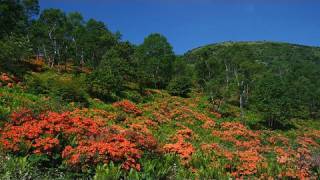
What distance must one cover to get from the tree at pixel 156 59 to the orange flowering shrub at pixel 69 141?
4389 cm

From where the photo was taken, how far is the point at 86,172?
1336 cm

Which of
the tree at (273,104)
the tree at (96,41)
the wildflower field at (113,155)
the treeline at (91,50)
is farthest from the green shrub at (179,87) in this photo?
the wildflower field at (113,155)

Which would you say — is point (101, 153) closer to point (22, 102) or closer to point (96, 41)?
point (22, 102)

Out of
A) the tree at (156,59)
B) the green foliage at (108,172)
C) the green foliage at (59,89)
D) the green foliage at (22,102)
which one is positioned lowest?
the green foliage at (108,172)

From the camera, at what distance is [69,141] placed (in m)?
15.2

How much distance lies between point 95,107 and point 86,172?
1917 centimetres

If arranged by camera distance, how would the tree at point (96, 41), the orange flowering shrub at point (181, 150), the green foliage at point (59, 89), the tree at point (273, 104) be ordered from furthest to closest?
the tree at point (96, 41) < the tree at point (273, 104) < the green foliage at point (59, 89) < the orange flowering shrub at point (181, 150)

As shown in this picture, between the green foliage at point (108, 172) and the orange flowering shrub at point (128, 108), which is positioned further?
the orange flowering shrub at point (128, 108)

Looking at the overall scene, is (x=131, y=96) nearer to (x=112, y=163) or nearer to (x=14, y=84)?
(x=14, y=84)

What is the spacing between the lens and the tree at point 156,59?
6162cm

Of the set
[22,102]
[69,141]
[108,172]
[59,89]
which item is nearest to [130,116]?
[59,89]

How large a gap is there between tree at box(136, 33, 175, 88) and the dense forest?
18 cm

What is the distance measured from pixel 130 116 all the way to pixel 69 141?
15885mm

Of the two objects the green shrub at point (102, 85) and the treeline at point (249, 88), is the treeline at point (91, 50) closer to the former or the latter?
the green shrub at point (102, 85)
